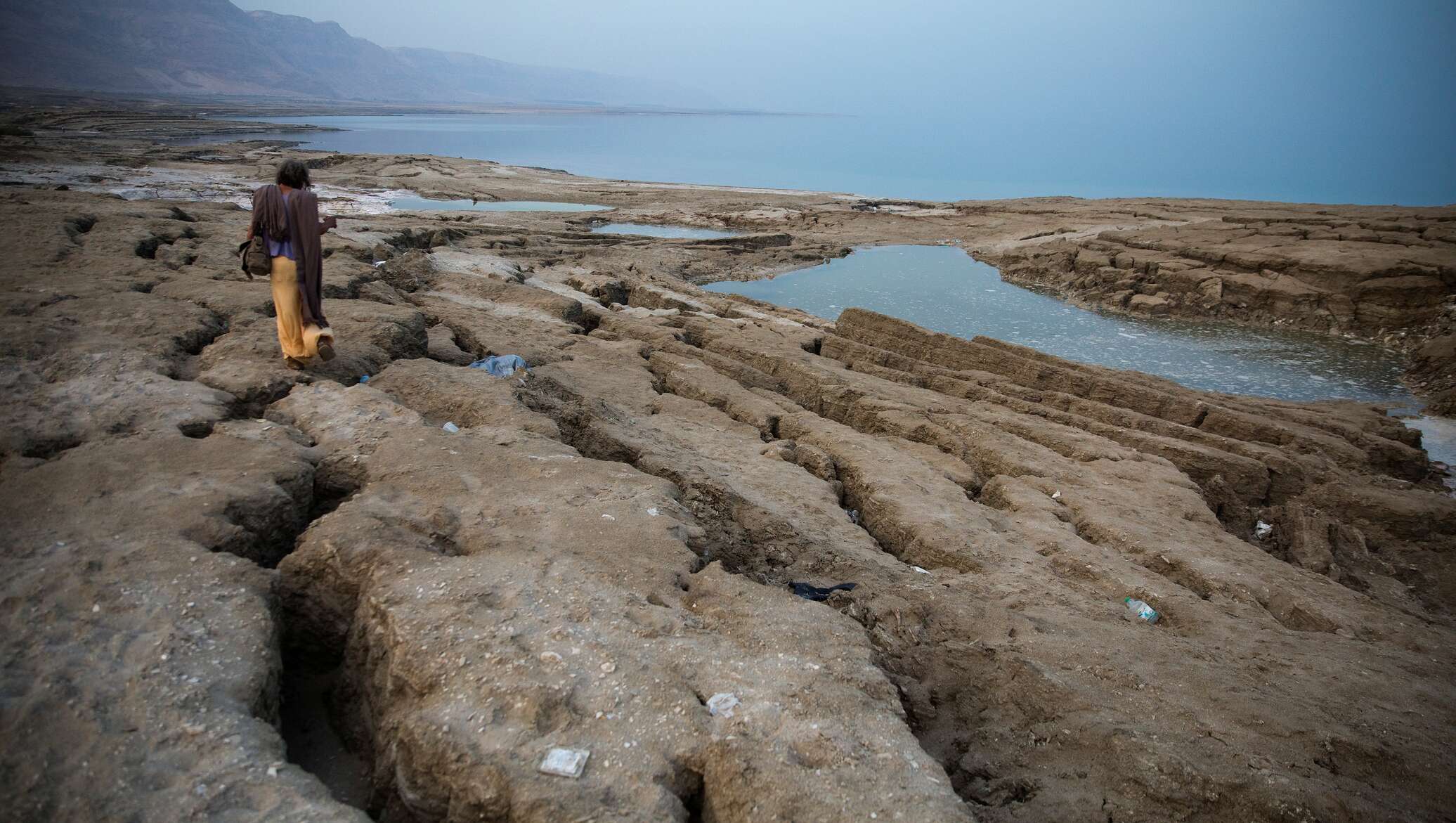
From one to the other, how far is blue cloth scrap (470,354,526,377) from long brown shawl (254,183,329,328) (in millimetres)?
1951

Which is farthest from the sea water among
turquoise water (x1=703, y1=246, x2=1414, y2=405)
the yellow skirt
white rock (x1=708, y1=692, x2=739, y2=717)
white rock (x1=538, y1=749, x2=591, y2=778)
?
white rock (x1=538, y1=749, x2=591, y2=778)

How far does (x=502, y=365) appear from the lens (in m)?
8.12

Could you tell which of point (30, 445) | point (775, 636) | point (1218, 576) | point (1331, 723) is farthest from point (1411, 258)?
point (30, 445)

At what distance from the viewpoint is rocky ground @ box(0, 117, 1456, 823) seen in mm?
2865

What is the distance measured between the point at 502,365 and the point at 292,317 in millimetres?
2270

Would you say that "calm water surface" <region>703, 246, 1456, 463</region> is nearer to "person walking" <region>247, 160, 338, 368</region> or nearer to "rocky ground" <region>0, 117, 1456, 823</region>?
"rocky ground" <region>0, 117, 1456, 823</region>

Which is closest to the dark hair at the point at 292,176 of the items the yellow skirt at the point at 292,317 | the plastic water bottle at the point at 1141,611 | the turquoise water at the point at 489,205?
the yellow skirt at the point at 292,317

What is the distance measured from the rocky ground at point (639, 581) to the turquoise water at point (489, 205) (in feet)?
64.2

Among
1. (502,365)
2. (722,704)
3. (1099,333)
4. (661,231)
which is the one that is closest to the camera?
(722,704)

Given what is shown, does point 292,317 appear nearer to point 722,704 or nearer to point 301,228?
point 301,228

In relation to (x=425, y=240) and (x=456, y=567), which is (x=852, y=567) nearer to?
(x=456, y=567)

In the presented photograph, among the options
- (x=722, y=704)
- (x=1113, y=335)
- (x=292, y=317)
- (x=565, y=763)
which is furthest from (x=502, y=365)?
(x=1113, y=335)

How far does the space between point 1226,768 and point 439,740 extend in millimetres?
3691

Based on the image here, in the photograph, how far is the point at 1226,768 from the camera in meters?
3.57
